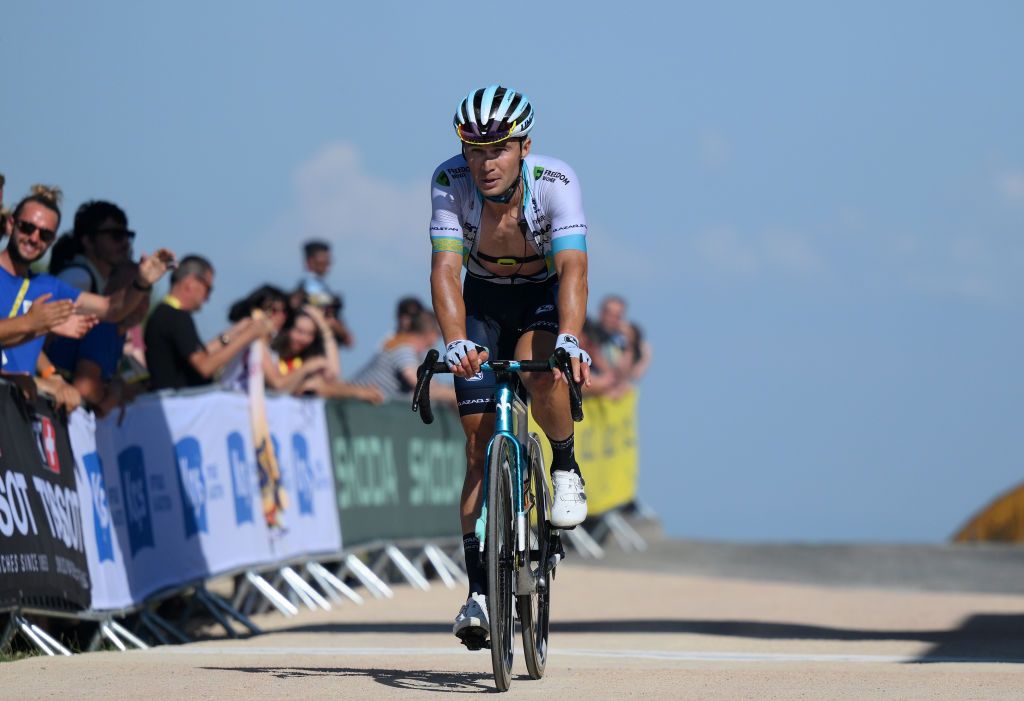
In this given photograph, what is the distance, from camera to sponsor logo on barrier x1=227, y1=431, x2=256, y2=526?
1252 cm

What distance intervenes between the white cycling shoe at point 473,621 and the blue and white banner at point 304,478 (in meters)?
6.36

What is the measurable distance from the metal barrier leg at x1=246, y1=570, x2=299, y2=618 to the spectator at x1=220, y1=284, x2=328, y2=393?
54.0 inches

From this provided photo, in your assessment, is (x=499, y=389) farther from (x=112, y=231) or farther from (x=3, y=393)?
(x=112, y=231)

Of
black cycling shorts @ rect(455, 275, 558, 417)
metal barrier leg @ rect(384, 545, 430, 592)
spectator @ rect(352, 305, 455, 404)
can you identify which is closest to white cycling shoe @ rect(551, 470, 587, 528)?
black cycling shorts @ rect(455, 275, 558, 417)

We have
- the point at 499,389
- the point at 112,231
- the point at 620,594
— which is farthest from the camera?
the point at 620,594

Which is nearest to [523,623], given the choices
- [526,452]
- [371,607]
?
[526,452]

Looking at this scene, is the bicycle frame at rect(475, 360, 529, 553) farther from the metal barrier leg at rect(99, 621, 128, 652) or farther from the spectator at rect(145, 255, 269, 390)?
the spectator at rect(145, 255, 269, 390)

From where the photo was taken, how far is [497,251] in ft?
25.7

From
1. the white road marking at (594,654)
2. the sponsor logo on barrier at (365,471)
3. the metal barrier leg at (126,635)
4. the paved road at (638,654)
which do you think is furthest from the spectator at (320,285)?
the white road marking at (594,654)

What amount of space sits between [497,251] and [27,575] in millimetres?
3140

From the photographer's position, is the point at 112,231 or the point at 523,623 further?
the point at 112,231

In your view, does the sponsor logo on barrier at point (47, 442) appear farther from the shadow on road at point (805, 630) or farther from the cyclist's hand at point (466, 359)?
the cyclist's hand at point (466, 359)

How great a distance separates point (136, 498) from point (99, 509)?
616mm

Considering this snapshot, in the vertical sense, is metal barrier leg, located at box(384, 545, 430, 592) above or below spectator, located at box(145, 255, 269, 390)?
below
